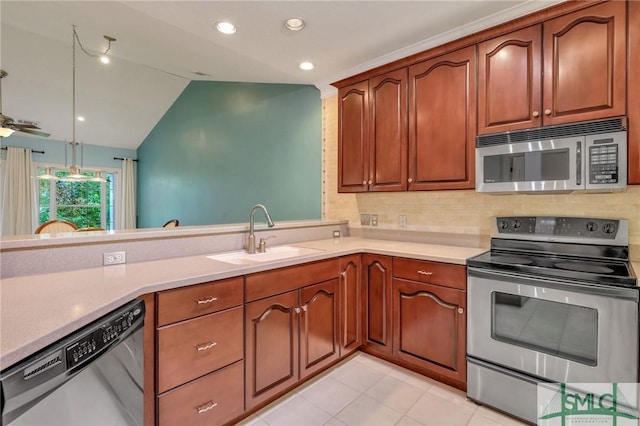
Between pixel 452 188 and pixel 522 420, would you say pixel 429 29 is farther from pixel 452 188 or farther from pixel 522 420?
pixel 522 420

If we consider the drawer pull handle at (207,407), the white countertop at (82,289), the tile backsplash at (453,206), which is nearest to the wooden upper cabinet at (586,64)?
the tile backsplash at (453,206)

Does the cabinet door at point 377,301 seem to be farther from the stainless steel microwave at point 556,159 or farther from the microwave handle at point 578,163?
the microwave handle at point 578,163

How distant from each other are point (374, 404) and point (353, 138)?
200 cm

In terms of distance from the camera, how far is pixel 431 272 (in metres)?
2.02

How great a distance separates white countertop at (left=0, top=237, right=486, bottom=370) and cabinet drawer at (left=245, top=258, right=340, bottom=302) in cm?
5

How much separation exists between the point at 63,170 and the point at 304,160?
220 inches

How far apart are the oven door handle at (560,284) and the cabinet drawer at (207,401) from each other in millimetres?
1450

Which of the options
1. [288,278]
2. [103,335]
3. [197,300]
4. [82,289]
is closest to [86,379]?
[103,335]

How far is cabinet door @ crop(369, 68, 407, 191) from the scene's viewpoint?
2.42m

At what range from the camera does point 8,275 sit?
4.61ft

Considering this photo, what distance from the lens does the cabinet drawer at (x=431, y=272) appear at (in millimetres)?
1915

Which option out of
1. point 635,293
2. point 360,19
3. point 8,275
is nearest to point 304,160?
point 360,19

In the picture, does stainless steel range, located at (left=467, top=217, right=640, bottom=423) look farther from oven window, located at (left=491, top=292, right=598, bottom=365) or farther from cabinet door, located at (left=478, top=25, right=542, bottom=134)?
cabinet door, located at (left=478, top=25, right=542, bottom=134)

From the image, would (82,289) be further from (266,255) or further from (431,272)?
(431,272)
